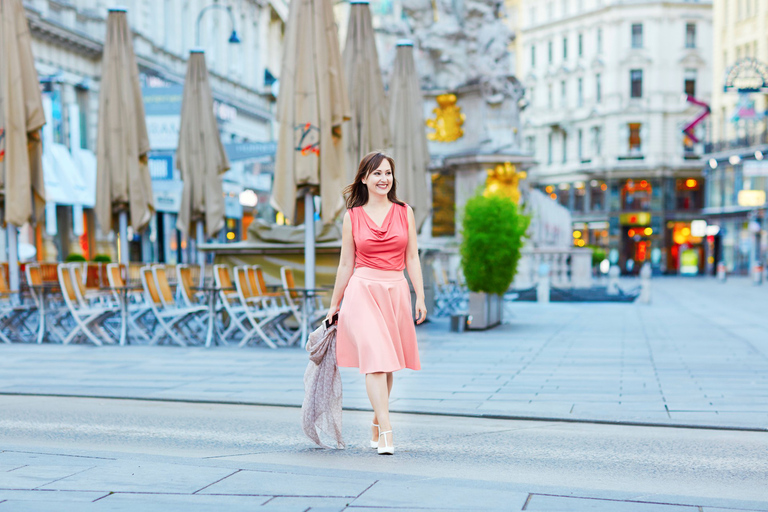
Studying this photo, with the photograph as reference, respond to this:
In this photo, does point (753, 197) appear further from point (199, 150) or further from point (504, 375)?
point (504, 375)

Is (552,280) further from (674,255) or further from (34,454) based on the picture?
(674,255)

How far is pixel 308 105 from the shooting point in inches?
487

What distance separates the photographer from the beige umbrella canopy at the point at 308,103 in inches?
485

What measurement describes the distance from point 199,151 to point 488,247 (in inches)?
210

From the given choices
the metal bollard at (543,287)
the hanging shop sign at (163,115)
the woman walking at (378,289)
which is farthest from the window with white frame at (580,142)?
the woman walking at (378,289)

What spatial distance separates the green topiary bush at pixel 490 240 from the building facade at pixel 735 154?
40517 millimetres

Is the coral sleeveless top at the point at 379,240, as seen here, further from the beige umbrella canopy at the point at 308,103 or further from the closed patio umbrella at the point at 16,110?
the closed patio umbrella at the point at 16,110

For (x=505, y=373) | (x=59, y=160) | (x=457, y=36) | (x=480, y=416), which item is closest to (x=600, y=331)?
(x=505, y=373)

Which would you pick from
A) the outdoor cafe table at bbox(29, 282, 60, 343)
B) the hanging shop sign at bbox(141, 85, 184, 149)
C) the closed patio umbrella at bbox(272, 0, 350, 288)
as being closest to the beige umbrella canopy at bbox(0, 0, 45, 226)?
the outdoor cafe table at bbox(29, 282, 60, 343)

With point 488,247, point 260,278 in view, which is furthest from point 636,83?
point 260,278

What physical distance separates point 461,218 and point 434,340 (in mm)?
2696

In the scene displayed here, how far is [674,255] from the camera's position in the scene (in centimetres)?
6938

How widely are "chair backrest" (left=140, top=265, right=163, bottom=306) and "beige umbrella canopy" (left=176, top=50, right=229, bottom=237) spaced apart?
330 centimetres

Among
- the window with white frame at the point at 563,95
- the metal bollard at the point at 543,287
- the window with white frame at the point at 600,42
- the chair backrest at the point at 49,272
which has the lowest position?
the metal bollard at the point at 543,287
